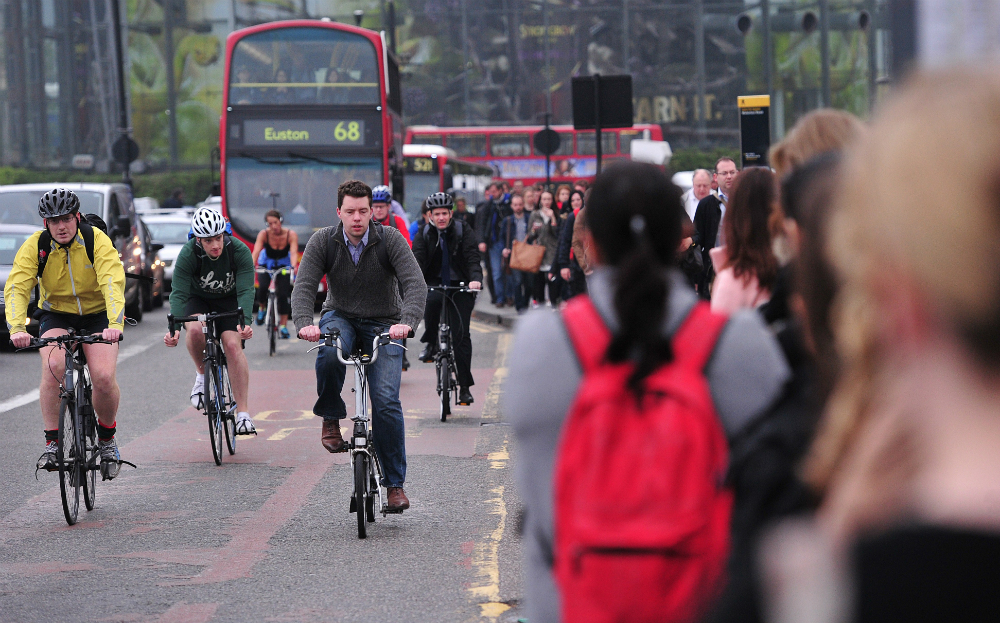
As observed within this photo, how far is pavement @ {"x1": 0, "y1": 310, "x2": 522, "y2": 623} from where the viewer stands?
5508mm

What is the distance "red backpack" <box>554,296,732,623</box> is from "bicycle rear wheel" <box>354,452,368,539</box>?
15.0ft

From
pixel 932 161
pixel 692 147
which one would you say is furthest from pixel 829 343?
pixel 692 147

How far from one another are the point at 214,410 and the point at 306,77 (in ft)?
41.4

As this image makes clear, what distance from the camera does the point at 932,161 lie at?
1123mm

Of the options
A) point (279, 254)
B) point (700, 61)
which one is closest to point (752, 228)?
point (279, 254)

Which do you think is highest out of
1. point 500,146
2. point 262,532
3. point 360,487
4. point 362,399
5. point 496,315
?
point 500,146

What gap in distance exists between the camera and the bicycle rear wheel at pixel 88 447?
25.0 feet

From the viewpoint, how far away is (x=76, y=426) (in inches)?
302

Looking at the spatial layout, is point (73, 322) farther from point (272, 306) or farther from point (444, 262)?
point (272, 306)

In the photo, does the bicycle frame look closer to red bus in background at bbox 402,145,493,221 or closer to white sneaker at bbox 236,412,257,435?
white sneaker at bbox 236,412,257,435

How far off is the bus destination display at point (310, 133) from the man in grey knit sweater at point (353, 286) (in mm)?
13665

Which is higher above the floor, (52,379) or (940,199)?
(940,199)

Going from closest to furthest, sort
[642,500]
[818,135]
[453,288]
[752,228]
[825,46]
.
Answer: [642,500], [818,135], [752,228], [453,288], [825,46]

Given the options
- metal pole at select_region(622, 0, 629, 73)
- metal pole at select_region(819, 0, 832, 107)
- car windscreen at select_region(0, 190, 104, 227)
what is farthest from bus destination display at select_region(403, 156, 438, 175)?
metal pole at select_region(819, 0, 832, 107)
